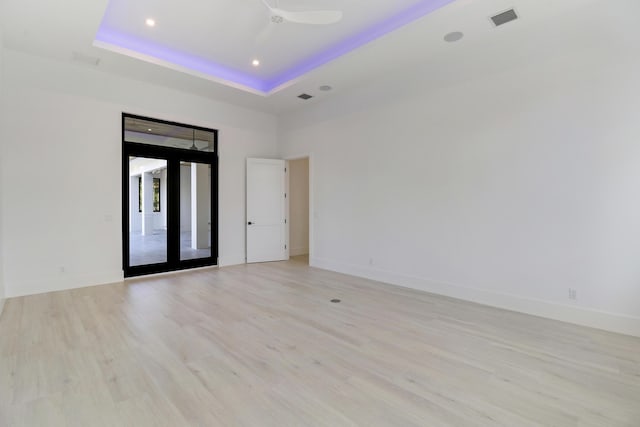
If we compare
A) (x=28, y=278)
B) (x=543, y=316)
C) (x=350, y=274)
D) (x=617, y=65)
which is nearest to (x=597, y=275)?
(x=543, y=316)

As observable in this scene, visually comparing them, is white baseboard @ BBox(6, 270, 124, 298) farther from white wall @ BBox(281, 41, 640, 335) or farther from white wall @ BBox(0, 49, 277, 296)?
white wall @ BBox(281, 41, 640, 335)

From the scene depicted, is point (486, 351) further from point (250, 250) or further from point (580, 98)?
point (250, 250)

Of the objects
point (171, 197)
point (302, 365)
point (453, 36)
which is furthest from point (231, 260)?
point (453, 36)

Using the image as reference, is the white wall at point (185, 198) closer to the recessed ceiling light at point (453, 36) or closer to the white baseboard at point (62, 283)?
the white baseboard at point (62, 283)

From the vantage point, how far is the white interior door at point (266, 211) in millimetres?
6793

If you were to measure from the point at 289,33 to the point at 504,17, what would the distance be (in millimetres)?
2512

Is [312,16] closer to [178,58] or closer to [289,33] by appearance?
[289,33]

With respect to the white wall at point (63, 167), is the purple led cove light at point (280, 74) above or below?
above

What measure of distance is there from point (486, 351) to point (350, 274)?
3178 mm

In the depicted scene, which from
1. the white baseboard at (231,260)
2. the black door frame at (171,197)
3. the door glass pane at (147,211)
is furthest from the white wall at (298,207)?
the door glass pane at (147,211)

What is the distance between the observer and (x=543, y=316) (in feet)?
12.0

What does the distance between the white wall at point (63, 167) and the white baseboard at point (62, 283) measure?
0.04 feet

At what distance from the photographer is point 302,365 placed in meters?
2.51

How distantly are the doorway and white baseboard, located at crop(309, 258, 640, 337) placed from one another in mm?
2789
